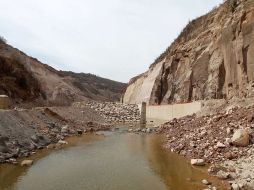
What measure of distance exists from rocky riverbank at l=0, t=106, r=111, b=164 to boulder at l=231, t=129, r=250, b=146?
32.9 ft

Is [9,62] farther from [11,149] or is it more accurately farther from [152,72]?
[11,149]

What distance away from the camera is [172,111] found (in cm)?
3850

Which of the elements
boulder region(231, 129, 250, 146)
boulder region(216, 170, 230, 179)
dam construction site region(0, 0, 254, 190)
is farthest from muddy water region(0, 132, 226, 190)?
boulder region(231, 129, 250, 146)

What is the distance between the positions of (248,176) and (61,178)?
7097mm

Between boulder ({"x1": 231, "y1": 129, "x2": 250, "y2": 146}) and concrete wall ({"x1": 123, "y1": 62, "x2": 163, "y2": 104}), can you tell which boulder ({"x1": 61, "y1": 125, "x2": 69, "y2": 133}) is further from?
concrete wall ({"x1": 123, "y1": 62, "x2": 163, "y2": 104})

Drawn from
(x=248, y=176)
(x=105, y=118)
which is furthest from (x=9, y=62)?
(x=248, y=176)

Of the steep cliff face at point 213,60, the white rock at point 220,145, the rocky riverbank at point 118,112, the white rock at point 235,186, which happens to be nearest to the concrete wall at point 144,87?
the steep cliff face at point 213,60

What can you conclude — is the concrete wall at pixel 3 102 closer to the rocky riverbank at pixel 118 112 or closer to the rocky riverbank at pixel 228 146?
the rocky riverbank at pixel 228 146

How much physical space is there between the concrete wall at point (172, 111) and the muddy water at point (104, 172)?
37.7 feet

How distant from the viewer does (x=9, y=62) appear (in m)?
45.9

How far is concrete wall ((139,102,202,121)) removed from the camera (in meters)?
32.6

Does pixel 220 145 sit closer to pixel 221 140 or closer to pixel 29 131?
pixel 221 140

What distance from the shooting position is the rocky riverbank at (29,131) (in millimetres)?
18344

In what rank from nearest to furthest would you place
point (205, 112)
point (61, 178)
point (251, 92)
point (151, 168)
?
point (61, 178)
point (151, 168)
point (251, 92)
point (205, 112)
